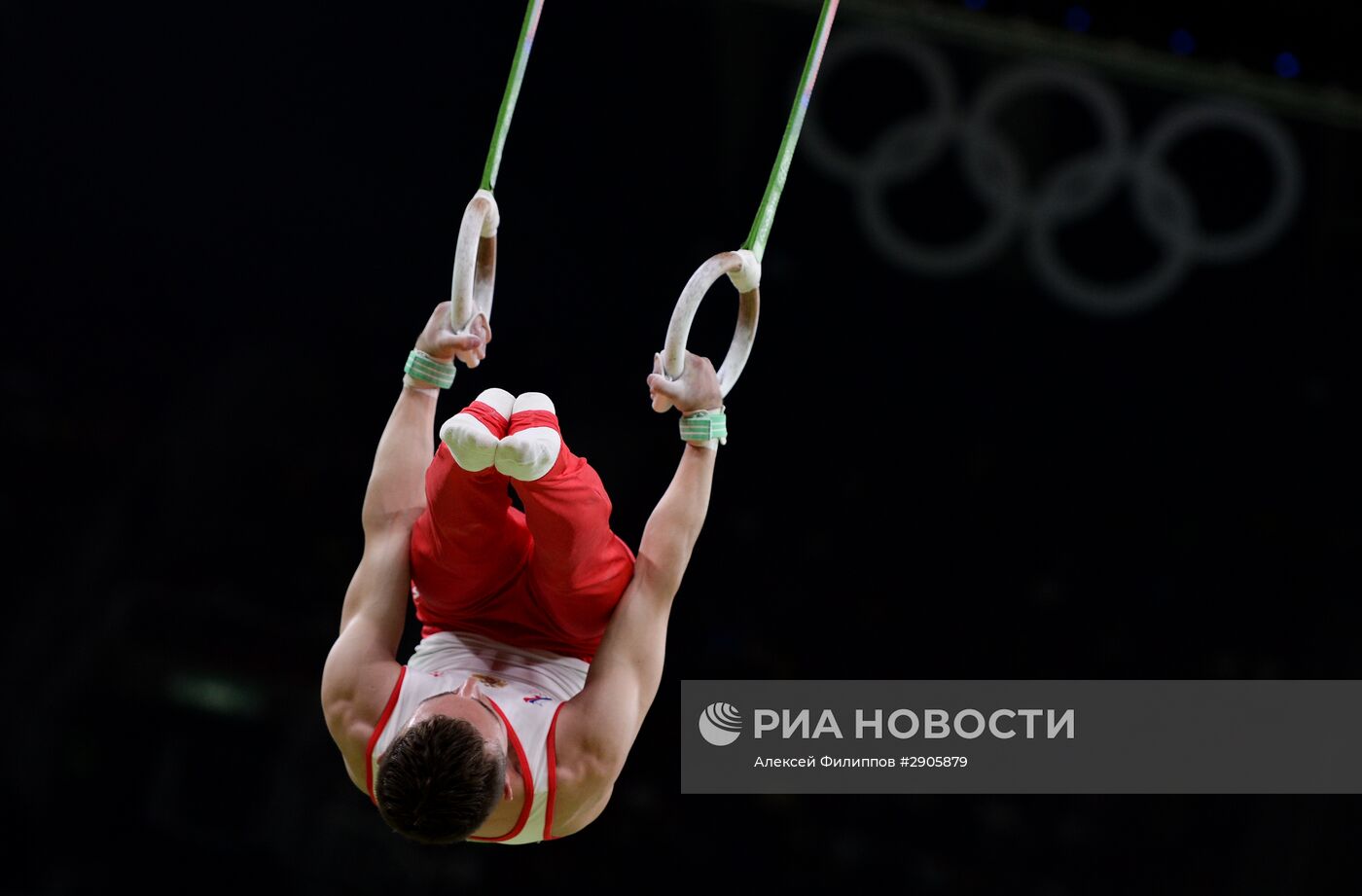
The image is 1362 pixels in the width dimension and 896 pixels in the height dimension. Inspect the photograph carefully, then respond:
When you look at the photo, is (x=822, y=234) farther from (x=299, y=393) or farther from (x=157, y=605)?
(x=157, y=605)

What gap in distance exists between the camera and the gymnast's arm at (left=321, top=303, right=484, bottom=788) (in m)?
3.07

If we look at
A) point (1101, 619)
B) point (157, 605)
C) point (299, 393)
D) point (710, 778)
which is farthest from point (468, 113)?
point (1101, 619)

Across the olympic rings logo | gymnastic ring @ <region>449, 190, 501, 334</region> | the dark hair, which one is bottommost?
the dark hair

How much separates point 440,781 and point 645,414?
14.3ft

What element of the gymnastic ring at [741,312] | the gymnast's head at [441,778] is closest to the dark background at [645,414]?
the gymnastic ring at [741,312]

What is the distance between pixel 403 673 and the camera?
3096mm

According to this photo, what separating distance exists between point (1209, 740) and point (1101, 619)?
37.7 inches

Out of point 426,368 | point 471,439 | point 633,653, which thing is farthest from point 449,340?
point 633,653

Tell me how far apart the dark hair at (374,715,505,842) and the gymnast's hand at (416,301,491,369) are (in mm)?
938

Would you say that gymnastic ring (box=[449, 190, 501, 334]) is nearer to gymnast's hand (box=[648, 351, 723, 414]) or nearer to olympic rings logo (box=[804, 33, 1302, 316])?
gymnast's hand (box=[648, 351, 723, 414])

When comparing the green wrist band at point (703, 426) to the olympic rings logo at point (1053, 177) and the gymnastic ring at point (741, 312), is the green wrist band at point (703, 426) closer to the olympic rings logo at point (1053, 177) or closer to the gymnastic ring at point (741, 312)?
the gymnastic ring at point (741, 312)

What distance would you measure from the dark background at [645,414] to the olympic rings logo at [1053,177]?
0.10m

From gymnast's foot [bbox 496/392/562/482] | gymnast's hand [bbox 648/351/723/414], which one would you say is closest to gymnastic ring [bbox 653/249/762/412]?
gymnast's hand [bbox 648/351/723/414]

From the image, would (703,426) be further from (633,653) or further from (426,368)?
(426,368)
